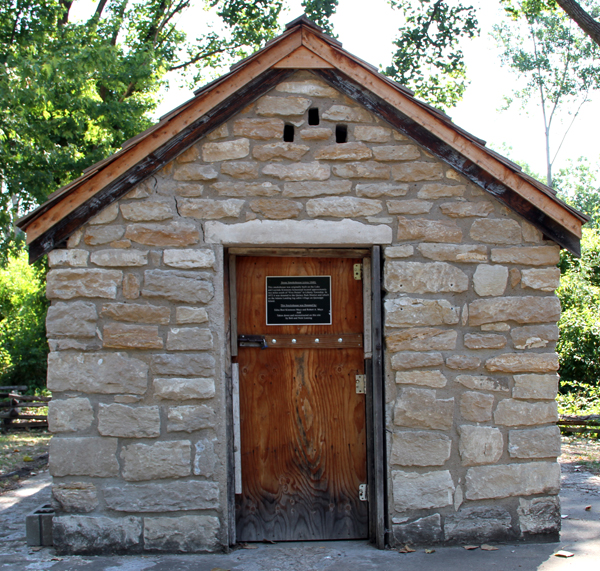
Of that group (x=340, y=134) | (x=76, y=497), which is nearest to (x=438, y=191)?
(x=340, y=134)

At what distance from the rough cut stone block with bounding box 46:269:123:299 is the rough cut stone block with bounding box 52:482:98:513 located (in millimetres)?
1367

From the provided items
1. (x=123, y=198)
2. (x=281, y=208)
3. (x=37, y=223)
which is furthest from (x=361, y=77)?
(x=37, y=223)

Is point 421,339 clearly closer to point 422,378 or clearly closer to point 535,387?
point 422,378

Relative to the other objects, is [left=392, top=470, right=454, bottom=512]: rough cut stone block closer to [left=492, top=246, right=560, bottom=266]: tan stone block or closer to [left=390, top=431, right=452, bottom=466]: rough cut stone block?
[left=390, top=431, right=452, bottom=466]: rough cut stone block

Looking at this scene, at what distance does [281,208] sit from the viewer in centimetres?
441

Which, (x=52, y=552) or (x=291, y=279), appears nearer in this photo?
(x=52, y=552)

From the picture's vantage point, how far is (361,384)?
465cm

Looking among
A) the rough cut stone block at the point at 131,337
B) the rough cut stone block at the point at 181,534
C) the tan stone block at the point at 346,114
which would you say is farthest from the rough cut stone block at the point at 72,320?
the tan stone block at the point at 346,114

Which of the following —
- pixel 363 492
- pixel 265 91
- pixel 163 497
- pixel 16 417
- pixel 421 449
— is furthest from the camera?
pixel 16 417

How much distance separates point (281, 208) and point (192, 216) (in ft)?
2.18

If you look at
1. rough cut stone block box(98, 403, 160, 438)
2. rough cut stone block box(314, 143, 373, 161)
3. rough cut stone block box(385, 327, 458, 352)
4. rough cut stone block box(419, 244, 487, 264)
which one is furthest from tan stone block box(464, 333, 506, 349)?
rough cut stone block box(98, 403, 160, 438)

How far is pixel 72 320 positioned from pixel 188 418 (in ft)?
3.65

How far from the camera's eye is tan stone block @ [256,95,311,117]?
4.46 meters

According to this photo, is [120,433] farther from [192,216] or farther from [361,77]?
[361,77]
